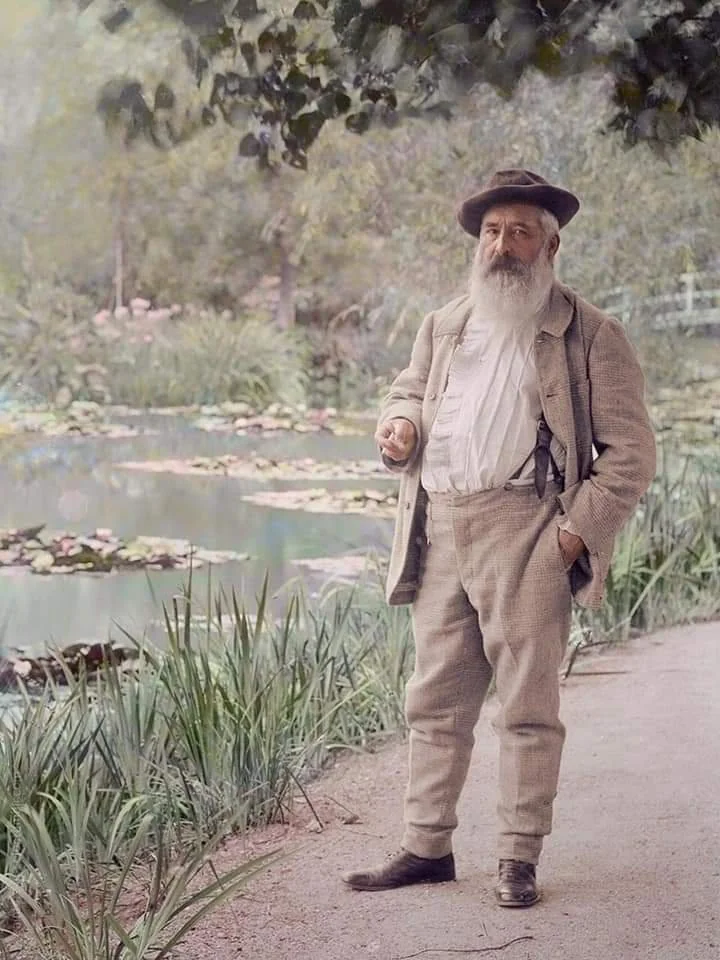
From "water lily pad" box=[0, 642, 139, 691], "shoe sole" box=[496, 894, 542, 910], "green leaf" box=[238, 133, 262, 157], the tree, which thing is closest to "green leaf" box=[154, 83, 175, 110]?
the tree

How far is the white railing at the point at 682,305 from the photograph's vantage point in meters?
2.51

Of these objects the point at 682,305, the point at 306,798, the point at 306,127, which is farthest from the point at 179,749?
the point at 682,305

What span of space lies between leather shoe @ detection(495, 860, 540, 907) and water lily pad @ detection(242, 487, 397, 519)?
0.73 metres

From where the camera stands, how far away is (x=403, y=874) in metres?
1.99

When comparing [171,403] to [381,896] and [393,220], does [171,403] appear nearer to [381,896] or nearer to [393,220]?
[393,220]

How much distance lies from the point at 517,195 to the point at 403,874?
105 cm

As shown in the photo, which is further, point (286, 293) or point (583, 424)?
point (286, 293)

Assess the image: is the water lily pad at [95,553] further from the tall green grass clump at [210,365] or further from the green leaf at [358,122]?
the green leaf at [358,122]

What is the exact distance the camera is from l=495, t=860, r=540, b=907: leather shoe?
6.40 ft

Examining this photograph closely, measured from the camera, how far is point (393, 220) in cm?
234

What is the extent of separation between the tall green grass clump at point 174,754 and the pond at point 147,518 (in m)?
0.07

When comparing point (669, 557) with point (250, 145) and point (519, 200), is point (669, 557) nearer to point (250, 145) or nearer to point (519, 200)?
point (519, 200)

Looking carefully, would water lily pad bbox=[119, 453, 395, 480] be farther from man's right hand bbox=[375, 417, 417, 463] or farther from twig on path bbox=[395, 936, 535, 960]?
twig on path bbox=[395, 936, 535, 960]

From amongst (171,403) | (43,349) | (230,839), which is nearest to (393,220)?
(171,403)
